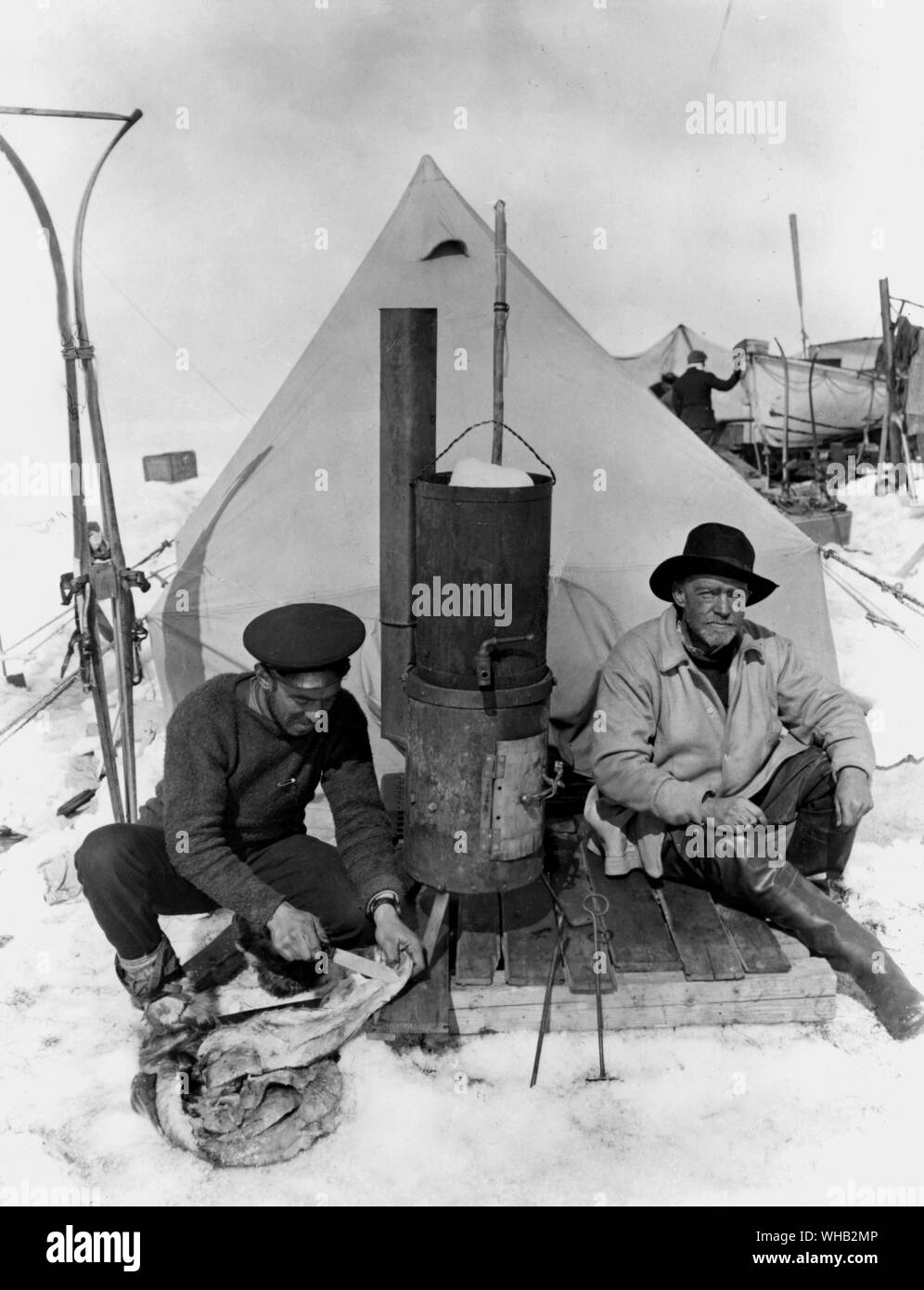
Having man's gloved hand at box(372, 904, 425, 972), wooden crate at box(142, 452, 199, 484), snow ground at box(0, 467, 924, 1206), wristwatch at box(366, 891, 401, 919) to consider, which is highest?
wooden crate at box(142, 452, 199, 484)

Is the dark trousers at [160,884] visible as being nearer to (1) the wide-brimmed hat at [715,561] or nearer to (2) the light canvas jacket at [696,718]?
(2) the light canvas jacket at [696,718]

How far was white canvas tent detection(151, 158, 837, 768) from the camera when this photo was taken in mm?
4574

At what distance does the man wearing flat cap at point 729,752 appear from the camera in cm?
326

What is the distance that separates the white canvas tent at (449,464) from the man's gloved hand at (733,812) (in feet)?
4.34

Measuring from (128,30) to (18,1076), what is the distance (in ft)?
16.8

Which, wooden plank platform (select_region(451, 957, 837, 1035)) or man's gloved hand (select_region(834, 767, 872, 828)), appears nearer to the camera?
wooden plank platform (select_region(451, 957, 837, 1035))

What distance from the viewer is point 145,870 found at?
3.05m

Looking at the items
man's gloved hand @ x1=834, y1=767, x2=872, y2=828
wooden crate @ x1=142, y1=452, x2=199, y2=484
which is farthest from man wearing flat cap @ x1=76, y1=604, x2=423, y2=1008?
wooden crate @ x1=142, y1=452, x2=199, y2=484

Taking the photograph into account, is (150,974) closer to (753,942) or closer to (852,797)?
(753,942)

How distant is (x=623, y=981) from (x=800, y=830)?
0.88 m

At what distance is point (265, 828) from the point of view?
3.33 meters

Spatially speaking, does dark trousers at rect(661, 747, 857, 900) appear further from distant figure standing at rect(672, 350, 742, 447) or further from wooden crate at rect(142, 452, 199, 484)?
wooden crate at rect(142, 452, 199, 484)
